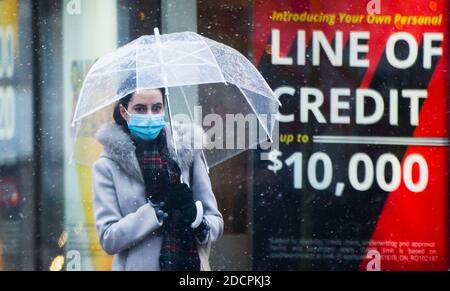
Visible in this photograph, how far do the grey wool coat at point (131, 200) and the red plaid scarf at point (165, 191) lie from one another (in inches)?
1.3

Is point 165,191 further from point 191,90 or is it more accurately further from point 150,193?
point 191,90

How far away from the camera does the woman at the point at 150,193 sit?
5.20 meters

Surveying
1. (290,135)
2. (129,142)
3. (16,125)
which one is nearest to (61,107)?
(16,125)

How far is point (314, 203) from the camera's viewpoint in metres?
5.29

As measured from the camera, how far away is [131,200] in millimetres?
5215

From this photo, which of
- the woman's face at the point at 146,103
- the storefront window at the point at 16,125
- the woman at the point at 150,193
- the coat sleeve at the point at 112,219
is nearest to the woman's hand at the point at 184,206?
the woman at the point at 150,193

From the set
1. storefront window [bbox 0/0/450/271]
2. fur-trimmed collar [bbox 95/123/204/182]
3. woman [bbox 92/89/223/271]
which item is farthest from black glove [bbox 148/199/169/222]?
storefront window [bbox 0/0/450/271]

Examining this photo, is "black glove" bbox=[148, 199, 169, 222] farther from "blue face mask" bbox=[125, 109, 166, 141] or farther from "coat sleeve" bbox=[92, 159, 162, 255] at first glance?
"blue face mask" bbox=[125, 109, 166, 141]

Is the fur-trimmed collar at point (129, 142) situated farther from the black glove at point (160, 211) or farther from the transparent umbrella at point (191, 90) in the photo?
the black glove at point (160, 211)

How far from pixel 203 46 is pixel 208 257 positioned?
3.93 ft

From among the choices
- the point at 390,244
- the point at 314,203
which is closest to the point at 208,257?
the point at 314,203

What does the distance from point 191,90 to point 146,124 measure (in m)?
0.32
